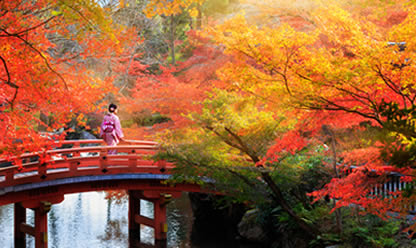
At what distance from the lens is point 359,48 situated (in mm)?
6102

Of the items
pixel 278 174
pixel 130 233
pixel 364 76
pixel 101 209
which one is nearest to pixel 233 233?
pixel 130 233

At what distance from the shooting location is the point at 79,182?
1248 cm

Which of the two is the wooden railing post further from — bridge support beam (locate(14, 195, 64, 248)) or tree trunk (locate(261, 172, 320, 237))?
tree trunk (locate(261, 172, 320, 237))

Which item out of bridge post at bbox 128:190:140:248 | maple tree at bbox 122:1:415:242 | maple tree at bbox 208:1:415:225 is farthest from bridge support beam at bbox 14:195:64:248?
maple tree at bbox 208:1:415:225

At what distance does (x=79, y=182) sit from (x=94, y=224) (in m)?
3.54

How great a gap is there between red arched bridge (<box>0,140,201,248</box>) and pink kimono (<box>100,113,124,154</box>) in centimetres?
36

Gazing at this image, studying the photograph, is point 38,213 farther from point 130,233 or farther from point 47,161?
point 130,233

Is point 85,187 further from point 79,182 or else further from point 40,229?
point 40,229

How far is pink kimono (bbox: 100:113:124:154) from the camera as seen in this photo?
40.8 ft

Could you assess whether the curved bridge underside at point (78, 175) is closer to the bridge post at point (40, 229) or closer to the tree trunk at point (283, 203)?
the bridge post at point (40, 229)

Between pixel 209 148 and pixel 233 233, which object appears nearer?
pixel 209 148

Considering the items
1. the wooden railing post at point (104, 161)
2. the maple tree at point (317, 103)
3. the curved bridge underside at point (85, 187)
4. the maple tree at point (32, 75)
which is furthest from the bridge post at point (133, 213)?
the maple tree at point (32, 75)

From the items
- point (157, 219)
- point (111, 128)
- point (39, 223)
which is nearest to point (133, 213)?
point (157, 219)

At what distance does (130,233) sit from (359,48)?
10.7 m
